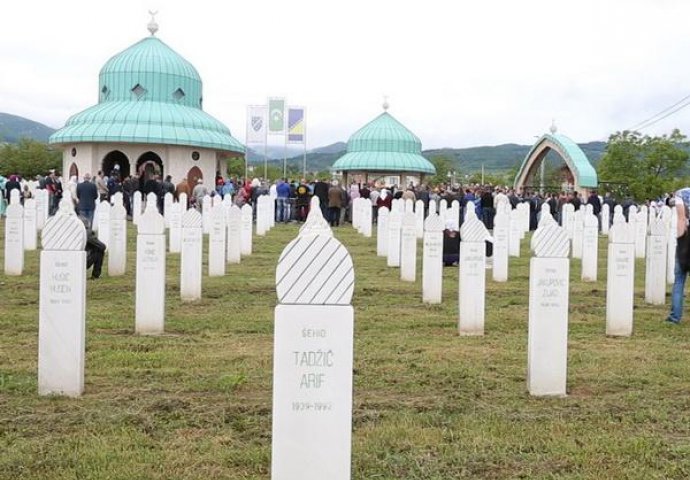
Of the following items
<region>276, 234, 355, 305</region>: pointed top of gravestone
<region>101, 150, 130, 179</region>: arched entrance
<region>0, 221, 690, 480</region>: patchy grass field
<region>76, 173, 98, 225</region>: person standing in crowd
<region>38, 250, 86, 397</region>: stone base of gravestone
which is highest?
<region>101, 150, 130, 179</region>: arched entrance

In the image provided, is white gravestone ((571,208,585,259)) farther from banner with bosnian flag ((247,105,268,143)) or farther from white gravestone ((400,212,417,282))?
banner with bosnian flag ((247,105,268,143))

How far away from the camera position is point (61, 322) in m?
7.45

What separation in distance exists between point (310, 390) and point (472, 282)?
6.60 meters

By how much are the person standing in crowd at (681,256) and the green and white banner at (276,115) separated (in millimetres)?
30622

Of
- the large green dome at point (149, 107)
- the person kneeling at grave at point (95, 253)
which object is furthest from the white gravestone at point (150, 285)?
the large green dome at point (149, 107)

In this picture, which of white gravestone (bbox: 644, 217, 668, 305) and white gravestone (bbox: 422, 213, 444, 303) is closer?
white gravestone (bbox: 422, 213, 444, 303)

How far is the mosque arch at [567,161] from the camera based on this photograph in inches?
2104

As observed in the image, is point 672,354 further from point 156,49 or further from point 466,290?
point 156,49

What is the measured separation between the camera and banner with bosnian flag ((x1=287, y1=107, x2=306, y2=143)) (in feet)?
137

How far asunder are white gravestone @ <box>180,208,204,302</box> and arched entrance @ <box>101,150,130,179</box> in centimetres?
3328

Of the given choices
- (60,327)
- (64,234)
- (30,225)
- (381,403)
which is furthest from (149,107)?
(381,403)

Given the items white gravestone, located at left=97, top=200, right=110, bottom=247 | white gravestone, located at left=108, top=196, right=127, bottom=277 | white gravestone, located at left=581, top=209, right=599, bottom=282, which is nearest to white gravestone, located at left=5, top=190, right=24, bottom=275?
white gravestone, located at left=108, top=196, right=127, bottom=277

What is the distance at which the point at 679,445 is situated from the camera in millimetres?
6215

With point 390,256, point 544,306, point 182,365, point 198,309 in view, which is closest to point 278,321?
point 544,306
